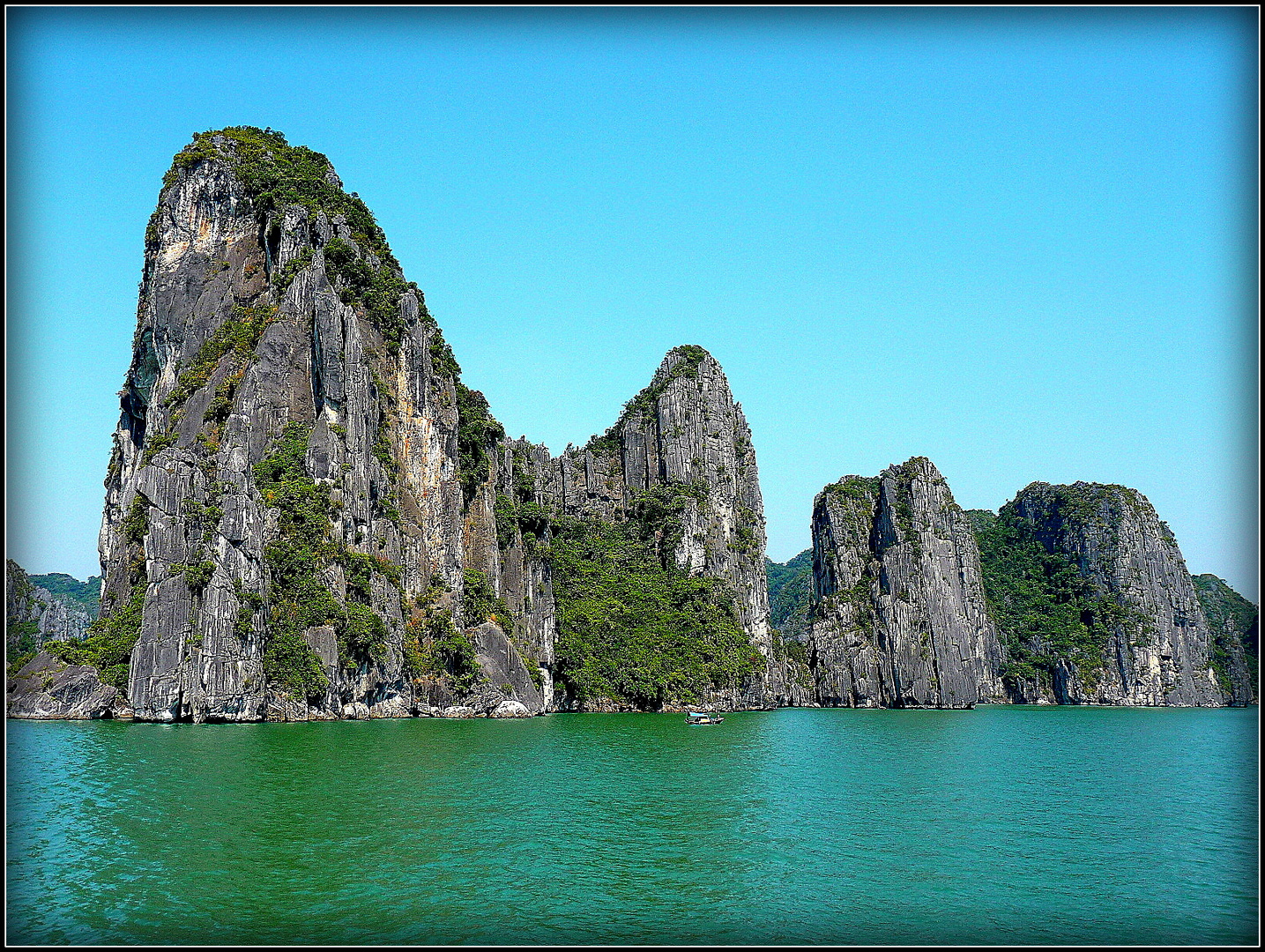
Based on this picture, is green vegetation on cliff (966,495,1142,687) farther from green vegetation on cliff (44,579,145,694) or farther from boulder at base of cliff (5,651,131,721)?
boulder at base of cliff (5,651,131,721)

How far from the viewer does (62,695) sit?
1836 inches

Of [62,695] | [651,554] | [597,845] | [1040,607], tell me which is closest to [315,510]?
[62,695]

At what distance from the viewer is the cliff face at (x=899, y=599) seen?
9588cm

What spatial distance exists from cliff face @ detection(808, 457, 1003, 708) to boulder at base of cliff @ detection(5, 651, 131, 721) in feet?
230

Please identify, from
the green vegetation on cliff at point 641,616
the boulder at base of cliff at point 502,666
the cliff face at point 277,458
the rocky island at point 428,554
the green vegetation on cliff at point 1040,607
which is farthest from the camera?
the green vegetation on cliff at point 1040,607

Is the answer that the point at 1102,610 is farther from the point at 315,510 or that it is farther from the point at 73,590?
the point at 73,590

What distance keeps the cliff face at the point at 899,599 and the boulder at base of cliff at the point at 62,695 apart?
230 feet

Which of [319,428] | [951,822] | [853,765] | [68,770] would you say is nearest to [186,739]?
[68,770]

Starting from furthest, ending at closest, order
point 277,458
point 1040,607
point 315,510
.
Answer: point 1040,607, point 277,458, point 315,510

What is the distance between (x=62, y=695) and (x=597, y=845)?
38309 millimetres

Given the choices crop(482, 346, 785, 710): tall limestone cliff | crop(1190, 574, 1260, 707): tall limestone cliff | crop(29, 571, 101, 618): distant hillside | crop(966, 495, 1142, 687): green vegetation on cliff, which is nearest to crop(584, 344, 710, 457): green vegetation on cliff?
crop(482, 346, 785, 710): tall limestone cliff

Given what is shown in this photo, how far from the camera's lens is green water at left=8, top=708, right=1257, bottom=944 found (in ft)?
51.2

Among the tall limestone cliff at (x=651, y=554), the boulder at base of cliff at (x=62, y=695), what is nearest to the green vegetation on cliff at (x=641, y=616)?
the tall limestone cliff at (x=651, y=554)

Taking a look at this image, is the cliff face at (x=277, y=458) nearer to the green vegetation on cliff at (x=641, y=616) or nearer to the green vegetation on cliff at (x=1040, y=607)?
the green vegetation on cliff at (x=641, y=616)
